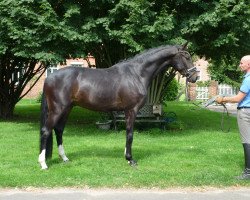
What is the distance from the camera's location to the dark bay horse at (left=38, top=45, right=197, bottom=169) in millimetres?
7934

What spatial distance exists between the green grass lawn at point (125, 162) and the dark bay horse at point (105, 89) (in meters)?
0.53

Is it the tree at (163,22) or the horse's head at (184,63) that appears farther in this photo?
the tree at (163,22)

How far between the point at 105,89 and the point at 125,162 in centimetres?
153

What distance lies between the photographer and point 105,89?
26.8 feet

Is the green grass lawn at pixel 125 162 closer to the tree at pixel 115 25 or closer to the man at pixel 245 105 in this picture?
the man at pixel 245 105

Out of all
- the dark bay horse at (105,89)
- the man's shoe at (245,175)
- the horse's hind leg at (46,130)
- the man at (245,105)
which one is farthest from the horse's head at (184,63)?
the horse's hind leg at (46,130)

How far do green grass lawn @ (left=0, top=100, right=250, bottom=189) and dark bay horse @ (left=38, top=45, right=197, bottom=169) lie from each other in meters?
0.53

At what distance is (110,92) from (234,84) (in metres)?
23.3

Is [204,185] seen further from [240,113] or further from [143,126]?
[143,126]

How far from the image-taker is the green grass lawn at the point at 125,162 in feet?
22.4

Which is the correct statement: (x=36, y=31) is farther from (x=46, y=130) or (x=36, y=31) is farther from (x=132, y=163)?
(x=132, y=163)

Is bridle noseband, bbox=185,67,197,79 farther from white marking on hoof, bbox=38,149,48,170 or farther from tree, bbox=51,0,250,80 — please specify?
white marking on hoof, bbox=38,149,48,170

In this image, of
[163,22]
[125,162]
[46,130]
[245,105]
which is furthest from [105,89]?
[163,22]

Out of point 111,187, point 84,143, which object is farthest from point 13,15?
point 111,187
